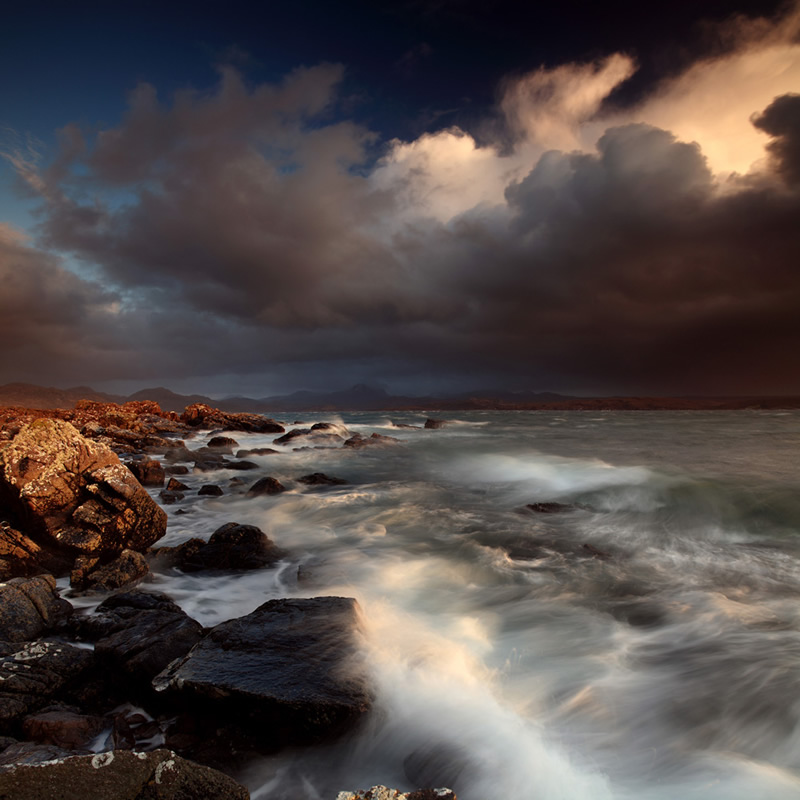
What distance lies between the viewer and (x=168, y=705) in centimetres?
336

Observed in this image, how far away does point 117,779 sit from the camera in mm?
1942

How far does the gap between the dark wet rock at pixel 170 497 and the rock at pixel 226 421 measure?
87.1 feet

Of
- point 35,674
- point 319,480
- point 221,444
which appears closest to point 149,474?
point 319,480

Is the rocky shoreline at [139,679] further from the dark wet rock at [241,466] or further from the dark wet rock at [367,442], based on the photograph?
the dark wet rock at [367,442]

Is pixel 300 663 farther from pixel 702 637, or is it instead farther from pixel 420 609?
pixel 702 637

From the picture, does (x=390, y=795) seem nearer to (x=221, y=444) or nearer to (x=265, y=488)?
(x=265, y=488)

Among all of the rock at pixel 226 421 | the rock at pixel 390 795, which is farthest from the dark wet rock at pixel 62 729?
the rock at pixel 226 421

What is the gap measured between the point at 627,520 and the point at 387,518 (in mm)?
5781

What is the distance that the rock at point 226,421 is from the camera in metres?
38.2

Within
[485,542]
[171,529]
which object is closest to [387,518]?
[485,542]

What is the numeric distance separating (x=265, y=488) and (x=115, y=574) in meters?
6.96

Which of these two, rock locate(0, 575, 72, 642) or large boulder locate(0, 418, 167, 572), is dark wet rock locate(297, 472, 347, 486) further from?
rock locate(0, 575, 72, 642)

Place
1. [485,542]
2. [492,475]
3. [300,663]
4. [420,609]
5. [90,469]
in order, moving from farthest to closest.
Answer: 1. [492,475]
2. [485,542]
3. [90,469]
4. [420,609]
5. [300,663]

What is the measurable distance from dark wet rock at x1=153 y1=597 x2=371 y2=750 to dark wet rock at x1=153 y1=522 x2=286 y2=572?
290cm
